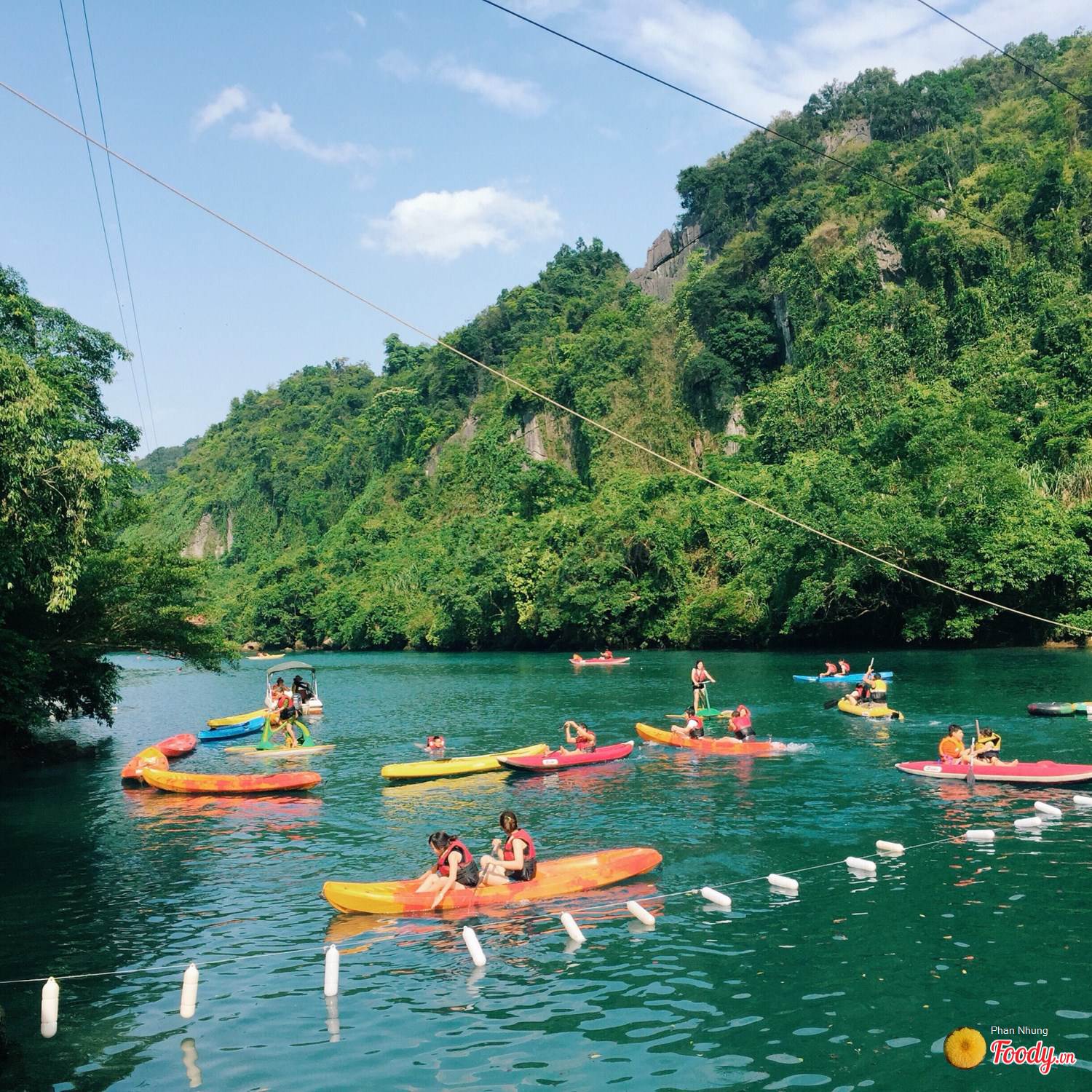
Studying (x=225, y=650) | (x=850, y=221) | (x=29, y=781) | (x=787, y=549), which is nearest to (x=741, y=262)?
(x=850, y=221)

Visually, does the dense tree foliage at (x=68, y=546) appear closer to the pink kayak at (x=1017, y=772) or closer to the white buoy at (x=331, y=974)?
the white buoy at (x=331, y=974)

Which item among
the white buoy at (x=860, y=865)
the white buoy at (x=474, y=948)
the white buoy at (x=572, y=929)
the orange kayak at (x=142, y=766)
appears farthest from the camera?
the orange kayak at (x=142, y=766)

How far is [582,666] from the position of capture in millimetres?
52188

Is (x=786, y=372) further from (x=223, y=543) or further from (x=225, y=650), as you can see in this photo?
(x=223, y=543)

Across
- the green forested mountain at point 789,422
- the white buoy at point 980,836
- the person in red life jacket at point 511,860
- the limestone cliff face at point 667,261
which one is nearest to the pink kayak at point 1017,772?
the white buoy at point 980,836

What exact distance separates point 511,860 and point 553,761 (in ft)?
31.4

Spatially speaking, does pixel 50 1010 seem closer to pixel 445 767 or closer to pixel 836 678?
pixel 445 767

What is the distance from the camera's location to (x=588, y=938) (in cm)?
1247

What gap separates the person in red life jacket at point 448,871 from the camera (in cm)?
1367

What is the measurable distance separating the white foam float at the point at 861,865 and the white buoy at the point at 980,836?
7.14 ft

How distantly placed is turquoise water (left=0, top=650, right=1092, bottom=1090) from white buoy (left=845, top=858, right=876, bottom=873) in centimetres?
20

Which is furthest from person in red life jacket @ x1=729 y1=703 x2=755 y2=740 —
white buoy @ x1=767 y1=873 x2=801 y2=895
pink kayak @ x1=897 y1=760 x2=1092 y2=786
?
white buoy @ x1=767 y1=873 x2=801 y2=895

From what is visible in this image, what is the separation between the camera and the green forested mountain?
4688cm

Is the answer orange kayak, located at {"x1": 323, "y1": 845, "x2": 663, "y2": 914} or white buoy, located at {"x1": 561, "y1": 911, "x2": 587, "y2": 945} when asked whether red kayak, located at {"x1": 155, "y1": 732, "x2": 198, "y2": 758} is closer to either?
orange kayak, located at {"x1": 323, "y1": 845, "x2": 663, "y2": 914}
